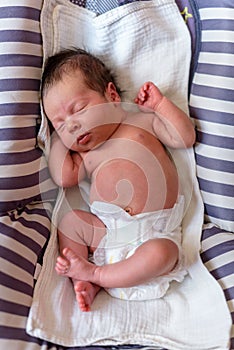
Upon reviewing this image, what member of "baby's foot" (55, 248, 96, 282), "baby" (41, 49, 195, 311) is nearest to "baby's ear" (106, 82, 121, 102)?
"baby" (41, 49, 195, 311)

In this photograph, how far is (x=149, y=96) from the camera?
1.21 meters

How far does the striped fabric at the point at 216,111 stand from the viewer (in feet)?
3.77

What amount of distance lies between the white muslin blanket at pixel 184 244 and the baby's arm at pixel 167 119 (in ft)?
0.13

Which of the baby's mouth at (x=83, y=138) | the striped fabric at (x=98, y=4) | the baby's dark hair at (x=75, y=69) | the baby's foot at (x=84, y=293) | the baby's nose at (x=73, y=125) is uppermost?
the striped fabric at (x=98, y=4)

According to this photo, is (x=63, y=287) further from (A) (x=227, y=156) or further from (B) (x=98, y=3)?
(B) (x=98, y=3)

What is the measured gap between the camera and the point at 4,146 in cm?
112

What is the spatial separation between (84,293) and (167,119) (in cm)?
41

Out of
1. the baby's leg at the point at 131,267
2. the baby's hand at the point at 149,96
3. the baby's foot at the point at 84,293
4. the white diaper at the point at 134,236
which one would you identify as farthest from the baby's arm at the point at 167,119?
the baby's foot at the point at 84,293

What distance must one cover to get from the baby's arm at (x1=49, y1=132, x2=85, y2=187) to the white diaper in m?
0.08

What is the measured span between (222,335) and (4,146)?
547 millimetres

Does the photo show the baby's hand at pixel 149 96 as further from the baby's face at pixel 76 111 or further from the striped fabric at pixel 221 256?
the striped fabric at pixel 221 256

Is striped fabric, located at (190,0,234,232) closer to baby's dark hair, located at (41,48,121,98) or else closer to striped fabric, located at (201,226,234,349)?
striped fabric, located at (201,226,234,349)

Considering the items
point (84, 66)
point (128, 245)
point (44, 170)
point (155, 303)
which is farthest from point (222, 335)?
point (84, 66)

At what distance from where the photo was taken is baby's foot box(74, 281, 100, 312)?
1.01 metres
